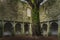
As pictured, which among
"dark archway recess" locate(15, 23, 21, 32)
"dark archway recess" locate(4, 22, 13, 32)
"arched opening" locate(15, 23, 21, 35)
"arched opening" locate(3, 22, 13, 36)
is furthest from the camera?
"dark archway recess" locate(15, 23, 21, 32)

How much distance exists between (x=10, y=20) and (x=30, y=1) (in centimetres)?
610

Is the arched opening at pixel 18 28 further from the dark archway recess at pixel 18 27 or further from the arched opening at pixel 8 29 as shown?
the arched opening at pixel 8 29

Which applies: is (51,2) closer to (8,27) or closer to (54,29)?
(54,29)

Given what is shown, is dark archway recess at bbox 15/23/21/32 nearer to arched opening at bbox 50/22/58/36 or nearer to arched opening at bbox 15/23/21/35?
arched opening at bbox 15/23/21/35

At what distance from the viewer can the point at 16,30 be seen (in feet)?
73.6

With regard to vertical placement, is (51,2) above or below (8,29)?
above

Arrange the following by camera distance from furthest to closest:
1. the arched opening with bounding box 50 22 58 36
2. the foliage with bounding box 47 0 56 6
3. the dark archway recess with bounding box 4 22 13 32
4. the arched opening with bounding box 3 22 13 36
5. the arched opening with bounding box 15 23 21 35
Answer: the arched opening with bounding box 15 23 21 35, the dark archway recess with bounding box 4 22 13 32, the arched opening with bounding box 3 22 13 36, the foliage with bounding box 47 0 56 6, the arched opening with bounding box 50 22 58 36

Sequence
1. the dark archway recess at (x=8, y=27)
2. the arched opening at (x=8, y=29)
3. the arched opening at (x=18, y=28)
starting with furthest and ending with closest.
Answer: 1. the arched opening at (x=18, y=28)
2. the dark archway recess at (x=8, y=27)
3. the arched opening at (x=8, y=29)

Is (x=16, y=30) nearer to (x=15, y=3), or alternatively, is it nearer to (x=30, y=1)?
(x=15, y=3)

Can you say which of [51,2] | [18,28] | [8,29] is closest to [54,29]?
[51,2]

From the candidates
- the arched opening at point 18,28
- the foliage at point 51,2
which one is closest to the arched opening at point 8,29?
the arched opening at point 18,28

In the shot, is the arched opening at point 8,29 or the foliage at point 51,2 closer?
the foliage at point 51,2

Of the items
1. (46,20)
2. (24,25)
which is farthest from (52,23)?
(24,25)

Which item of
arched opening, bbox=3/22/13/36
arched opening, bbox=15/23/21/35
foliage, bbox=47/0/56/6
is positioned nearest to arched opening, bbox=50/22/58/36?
foliage, bbox=47/0/56/6
